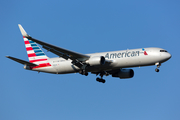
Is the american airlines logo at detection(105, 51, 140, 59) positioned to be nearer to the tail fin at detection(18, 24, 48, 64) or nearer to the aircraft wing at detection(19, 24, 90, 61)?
the aircraft wing at detection(19, 24, 90, 61)

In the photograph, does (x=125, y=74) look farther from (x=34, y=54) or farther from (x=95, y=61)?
(x=34, y=54)

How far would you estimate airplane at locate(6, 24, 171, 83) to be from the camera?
46.2 m

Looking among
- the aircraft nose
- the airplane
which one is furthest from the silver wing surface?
the aircraft nose

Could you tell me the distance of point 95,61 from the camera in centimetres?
4666

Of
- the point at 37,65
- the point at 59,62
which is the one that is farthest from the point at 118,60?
the point at 37,65

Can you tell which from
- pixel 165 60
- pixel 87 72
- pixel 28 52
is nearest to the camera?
pixel 165 60

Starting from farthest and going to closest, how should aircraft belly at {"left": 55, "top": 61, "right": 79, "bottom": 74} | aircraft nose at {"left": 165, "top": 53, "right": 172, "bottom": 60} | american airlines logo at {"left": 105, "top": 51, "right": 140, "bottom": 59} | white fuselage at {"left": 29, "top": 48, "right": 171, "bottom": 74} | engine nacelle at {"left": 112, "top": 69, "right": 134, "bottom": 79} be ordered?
1. engine nacelle at {"left": 112, "top": 69, "right": 134, "bottom": 79}
2. aircraft belly at {"left": 55, "top": 61, "right": 79, "bottom": 74}
3. american airlines logo at {"left": 105, "top": 51, "right": 140, "bottom": 59}
4. white fuselage at {"left": 29, "top": 48, "right": 171, "bottom": 74}
5. aircraft nose at {"left": 165, "top": 53, "right": 172, "bottom": 60}

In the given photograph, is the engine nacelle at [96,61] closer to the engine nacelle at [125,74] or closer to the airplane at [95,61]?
the airplane at [95,61]

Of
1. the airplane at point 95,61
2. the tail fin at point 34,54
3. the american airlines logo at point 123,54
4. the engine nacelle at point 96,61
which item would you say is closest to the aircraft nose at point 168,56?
the airplane at point 95,61

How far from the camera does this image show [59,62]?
51000 mm

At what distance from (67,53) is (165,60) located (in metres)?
15.8

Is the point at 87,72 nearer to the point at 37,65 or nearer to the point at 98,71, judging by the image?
the point at 98,71

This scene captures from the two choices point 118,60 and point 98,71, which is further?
point 98,71

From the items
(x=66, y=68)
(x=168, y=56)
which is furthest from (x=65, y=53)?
(x=168, y=56)
